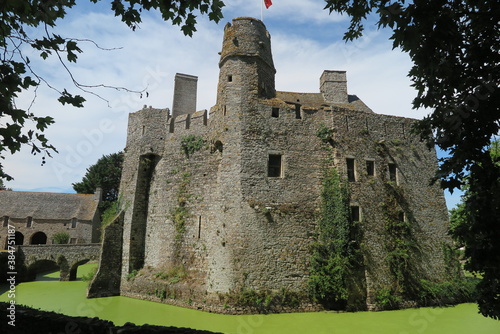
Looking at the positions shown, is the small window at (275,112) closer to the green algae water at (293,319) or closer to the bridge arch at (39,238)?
the green algae water at (293,319)

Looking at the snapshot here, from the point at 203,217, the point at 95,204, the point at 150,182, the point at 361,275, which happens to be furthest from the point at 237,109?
the point at 95,204

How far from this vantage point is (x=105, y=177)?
132 ft

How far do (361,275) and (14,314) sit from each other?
1239 centimetres

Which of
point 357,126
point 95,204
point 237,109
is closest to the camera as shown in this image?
point 237,109

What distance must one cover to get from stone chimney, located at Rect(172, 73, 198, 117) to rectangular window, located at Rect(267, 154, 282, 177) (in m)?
8.50

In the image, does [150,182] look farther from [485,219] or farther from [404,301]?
[485,219]

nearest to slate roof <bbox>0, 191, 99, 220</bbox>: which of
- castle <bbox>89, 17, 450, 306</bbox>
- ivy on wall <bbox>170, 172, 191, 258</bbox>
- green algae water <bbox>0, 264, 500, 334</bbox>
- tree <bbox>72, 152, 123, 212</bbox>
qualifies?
tree <bbox>72, 152, 123, 212</bbox>

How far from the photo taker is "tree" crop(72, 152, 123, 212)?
4025 centimetres

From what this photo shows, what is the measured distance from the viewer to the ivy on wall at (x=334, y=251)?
41.0 ft

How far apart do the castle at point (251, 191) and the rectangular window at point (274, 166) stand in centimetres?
7

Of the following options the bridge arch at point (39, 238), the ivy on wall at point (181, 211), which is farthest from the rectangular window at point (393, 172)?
the bridge arch at point (39, 238)

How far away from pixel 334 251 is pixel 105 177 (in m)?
36.1

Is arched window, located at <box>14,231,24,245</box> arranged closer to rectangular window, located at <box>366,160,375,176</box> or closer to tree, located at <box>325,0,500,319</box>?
rectangular window, located at <box>366,160,375,176</box>

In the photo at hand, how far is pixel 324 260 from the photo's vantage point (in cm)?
1282
